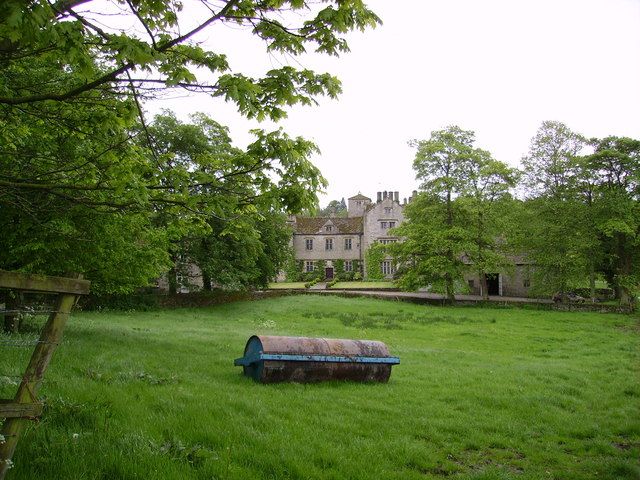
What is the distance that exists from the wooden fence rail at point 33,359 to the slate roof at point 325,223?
6247 cm

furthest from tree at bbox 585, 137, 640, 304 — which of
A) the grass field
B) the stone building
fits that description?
the stone building

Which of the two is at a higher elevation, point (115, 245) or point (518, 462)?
point (115, 245)

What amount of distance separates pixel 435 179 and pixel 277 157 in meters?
36.6

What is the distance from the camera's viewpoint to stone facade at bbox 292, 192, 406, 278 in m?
64.9

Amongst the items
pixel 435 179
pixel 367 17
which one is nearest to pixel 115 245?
pixel 367 17

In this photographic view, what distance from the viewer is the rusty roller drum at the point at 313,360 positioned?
993 centimetres

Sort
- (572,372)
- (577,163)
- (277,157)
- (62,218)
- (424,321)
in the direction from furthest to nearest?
(577,163)
(424,321)
(572,372)
(62,218)
(277,157)

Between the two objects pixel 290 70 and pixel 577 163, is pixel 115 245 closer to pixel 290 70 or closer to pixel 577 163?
pixel 290 70

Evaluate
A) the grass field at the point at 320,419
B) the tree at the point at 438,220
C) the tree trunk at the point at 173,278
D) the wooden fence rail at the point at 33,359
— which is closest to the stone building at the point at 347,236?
the tree at the point at 438,220

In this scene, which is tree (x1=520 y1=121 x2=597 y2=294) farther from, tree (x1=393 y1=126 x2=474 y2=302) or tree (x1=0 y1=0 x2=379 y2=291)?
tree (x1=0 y1=0 x2=379 y2=291)

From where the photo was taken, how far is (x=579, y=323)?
2875cm

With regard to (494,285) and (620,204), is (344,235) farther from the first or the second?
(620,204)

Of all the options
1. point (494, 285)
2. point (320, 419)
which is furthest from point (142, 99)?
point (494, 285)

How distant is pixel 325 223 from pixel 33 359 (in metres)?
63.9
